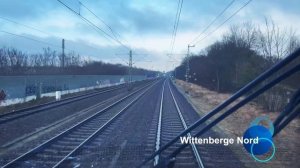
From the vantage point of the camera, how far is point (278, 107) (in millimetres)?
24516

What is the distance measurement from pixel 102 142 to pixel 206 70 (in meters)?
51.8

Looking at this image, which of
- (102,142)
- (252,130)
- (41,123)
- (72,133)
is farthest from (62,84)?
(252,130)

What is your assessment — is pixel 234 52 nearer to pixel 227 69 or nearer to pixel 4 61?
pixel 227 69

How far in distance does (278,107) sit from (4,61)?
50.0 metres

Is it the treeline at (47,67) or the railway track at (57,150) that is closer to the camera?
the railway track at (57,150)

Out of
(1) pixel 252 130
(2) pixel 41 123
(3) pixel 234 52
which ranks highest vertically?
(3) pixel 234 52

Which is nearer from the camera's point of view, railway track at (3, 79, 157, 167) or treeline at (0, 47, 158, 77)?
railway track at (3, 79, 157, 167)

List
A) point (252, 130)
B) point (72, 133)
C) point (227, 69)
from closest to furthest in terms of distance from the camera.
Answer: point (252, 130) < point (72, 133) < point (227, 69)

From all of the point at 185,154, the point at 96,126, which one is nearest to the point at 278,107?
the point at 96,126

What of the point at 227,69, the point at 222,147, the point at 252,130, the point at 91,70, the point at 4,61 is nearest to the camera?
the point at 252,130

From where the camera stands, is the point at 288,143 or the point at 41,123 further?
the point at 41,123

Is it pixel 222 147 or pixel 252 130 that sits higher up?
pixel 252 130

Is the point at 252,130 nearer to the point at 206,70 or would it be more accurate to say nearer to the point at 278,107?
the point at 278,107

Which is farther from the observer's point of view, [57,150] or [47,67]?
[47,67]
